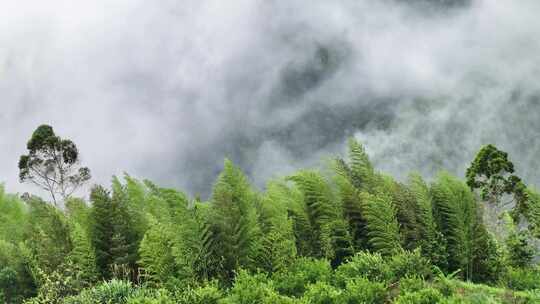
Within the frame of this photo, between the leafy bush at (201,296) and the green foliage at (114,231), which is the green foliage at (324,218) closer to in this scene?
the leafy bush at (201,296)

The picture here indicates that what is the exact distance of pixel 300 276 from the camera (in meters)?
9.18

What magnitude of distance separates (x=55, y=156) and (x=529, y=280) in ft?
83.7

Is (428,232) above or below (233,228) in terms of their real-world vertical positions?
below

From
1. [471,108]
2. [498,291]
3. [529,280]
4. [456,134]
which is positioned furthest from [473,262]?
[471,108]

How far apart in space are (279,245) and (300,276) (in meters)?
0.64

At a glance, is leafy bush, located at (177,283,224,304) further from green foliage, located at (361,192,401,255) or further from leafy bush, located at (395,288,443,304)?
green foliage, located at (361,192,401,255)

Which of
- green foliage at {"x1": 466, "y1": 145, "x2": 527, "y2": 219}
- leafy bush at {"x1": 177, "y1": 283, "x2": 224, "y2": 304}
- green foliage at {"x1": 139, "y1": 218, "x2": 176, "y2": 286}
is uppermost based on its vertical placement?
green foliage at {"x1": 466, "y1": 145, "x2": 527, "y2": 219}

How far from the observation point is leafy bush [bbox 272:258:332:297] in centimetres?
913

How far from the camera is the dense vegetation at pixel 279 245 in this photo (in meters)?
9.02

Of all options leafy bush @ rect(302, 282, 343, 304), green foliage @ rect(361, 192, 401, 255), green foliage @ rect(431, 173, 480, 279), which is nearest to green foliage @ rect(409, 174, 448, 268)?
green foliage @ rect(431, 173, 480, 279)

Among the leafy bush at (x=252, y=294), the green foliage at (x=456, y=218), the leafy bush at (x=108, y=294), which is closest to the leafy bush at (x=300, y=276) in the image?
the leafy bush at (x=252, y=294)

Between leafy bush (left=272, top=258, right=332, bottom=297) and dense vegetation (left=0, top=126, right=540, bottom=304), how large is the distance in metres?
0.02

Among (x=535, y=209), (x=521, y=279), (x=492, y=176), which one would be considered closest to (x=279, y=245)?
(x=521, y=279)

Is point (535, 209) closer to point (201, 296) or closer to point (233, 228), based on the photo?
point (233, 228)
